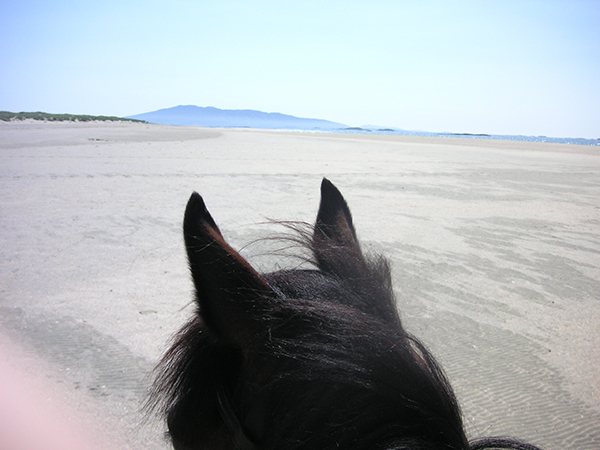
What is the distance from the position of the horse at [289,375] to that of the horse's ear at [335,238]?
0.19m

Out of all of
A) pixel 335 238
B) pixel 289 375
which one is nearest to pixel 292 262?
pixel 335 238

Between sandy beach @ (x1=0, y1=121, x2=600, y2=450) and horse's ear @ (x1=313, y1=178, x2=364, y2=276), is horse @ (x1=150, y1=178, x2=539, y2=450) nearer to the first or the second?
horse's ear @ (x1=313, y1=178, x2=364, y2=276)

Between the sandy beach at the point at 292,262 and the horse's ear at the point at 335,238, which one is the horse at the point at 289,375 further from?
the sandy beach at the point at 292,262

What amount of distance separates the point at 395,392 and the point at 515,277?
14.2 ft

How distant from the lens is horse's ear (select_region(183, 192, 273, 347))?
0.74m

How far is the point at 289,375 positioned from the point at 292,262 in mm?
601

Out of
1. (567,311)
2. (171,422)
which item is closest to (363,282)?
(171,422)

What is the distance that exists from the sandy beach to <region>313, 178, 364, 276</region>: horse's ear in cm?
46

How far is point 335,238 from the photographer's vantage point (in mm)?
1226

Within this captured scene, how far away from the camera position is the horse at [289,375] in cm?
72

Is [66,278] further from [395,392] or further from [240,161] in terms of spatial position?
[240,161]

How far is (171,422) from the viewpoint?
2.97 ft

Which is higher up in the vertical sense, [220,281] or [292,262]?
[220,281]

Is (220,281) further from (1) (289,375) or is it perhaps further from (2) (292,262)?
(2) (292,262)
